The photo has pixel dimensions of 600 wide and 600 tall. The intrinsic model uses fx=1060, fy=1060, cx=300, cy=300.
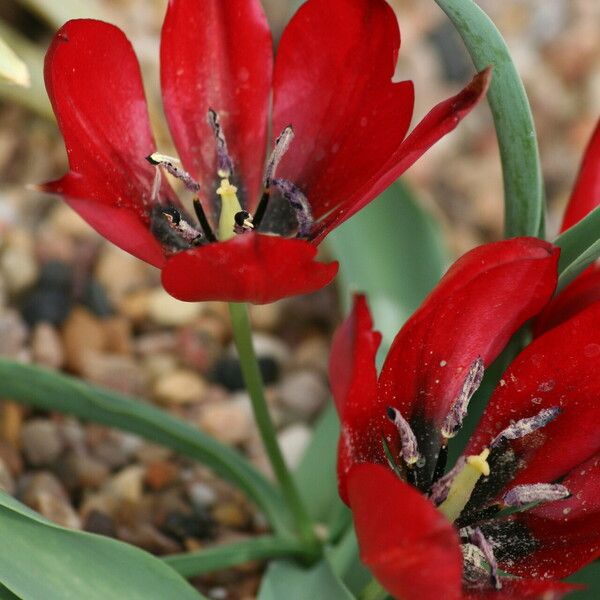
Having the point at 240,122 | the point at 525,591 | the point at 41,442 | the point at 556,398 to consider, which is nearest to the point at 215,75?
the point at 240,122

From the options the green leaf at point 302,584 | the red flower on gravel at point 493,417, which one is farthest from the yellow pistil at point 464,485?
the green leaf at point 302,584

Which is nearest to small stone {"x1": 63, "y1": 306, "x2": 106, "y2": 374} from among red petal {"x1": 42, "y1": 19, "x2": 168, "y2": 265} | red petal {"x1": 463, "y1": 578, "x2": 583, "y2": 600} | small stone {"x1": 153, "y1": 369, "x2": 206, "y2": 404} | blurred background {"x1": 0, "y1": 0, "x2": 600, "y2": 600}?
blurred background {"x1": 0, "y1": 0, "x2": 600, "y2": 600}

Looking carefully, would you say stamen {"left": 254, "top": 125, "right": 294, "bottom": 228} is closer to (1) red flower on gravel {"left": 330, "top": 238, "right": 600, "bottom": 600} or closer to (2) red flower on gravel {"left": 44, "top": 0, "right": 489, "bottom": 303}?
(2) red flower on gravel {"left": 44, "top": 0, "right": 489, "bottom": 303}

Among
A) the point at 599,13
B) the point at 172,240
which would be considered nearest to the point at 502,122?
the point at 172,240

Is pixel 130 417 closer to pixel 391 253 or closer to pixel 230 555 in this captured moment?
pixel 230 555

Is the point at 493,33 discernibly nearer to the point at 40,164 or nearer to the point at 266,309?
the point at 266,309
